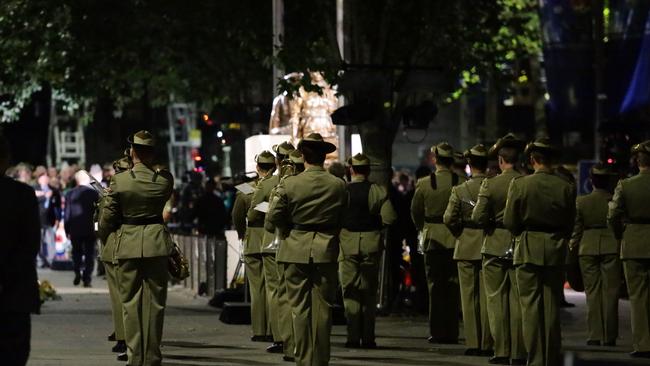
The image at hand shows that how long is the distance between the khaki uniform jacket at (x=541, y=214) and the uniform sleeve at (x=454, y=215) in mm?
1803

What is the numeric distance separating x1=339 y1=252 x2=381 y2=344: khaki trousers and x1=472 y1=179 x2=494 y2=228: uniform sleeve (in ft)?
7.50

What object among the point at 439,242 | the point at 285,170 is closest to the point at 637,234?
the point at 439,242

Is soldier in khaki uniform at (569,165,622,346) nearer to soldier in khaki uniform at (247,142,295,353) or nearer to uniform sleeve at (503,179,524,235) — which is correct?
uniform sleeve at (503,179,524,235)

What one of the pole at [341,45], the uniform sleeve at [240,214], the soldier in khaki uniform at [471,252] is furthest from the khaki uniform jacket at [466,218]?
the pole at [341,45]

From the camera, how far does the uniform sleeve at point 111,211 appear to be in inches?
601

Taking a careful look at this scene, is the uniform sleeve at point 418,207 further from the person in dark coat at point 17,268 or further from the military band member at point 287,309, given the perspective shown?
the person in dark coat at point 17,268

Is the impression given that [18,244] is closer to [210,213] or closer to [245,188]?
[245,188]

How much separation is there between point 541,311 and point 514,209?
926 mm

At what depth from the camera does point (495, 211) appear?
1616 cm

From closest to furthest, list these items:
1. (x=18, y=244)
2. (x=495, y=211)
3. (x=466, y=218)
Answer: (x=18, y=244), (x=495, y=211), (x=466, y=218)

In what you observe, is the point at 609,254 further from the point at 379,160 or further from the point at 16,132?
the point at 16,132

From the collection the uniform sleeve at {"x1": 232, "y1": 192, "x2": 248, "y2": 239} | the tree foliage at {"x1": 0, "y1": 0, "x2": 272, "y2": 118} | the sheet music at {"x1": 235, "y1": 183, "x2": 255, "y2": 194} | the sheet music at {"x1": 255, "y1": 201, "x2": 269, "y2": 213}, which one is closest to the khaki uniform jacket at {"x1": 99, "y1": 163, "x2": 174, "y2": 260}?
the sheet music at {"x1": 255, "y1": 201, "x2": 269, "y2": 213}

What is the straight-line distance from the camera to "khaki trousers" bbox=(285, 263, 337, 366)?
14.9 meters

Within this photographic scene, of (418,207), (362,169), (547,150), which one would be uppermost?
(547,150)
